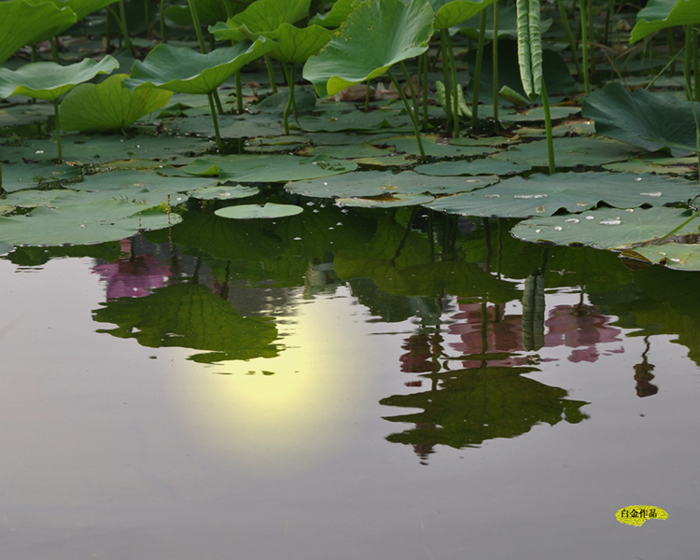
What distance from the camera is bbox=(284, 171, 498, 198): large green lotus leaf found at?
78.1 inches

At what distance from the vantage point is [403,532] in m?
0.65

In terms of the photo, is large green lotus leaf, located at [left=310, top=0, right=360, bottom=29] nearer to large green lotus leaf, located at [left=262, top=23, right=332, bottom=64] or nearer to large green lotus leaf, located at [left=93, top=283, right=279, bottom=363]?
large green lotus leaf, located at [left=262, top=23, right=332, bottom=64]

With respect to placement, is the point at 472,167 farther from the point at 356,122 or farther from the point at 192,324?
the point at 192,324

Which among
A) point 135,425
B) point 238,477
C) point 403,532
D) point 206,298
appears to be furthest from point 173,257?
point 403,532

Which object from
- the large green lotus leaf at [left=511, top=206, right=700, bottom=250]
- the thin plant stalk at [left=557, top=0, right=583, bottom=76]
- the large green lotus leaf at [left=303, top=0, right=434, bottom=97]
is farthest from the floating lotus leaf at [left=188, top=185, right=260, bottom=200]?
the thin plant stalk at [left=557, top=0, right=583, bottom=76]

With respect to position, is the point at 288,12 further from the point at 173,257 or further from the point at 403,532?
the point at 403,532

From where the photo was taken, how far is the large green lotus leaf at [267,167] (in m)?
2.21

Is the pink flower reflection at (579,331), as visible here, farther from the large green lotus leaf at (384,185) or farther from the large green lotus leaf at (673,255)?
the large green lotus leaf at (384,185)

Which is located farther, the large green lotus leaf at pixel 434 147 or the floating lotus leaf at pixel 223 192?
the large green lotus leaf at pixel 434 147

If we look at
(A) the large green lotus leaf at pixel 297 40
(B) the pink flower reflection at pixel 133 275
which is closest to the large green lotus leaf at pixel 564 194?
(B) the pink flower reflection at pixel 133 275

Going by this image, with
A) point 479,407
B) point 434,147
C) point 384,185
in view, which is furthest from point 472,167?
point 479,407

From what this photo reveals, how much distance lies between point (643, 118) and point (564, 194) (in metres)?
0.79

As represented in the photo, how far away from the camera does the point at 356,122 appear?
3.17 m

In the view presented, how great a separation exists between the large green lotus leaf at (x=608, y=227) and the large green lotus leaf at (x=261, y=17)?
1572 millimetres
